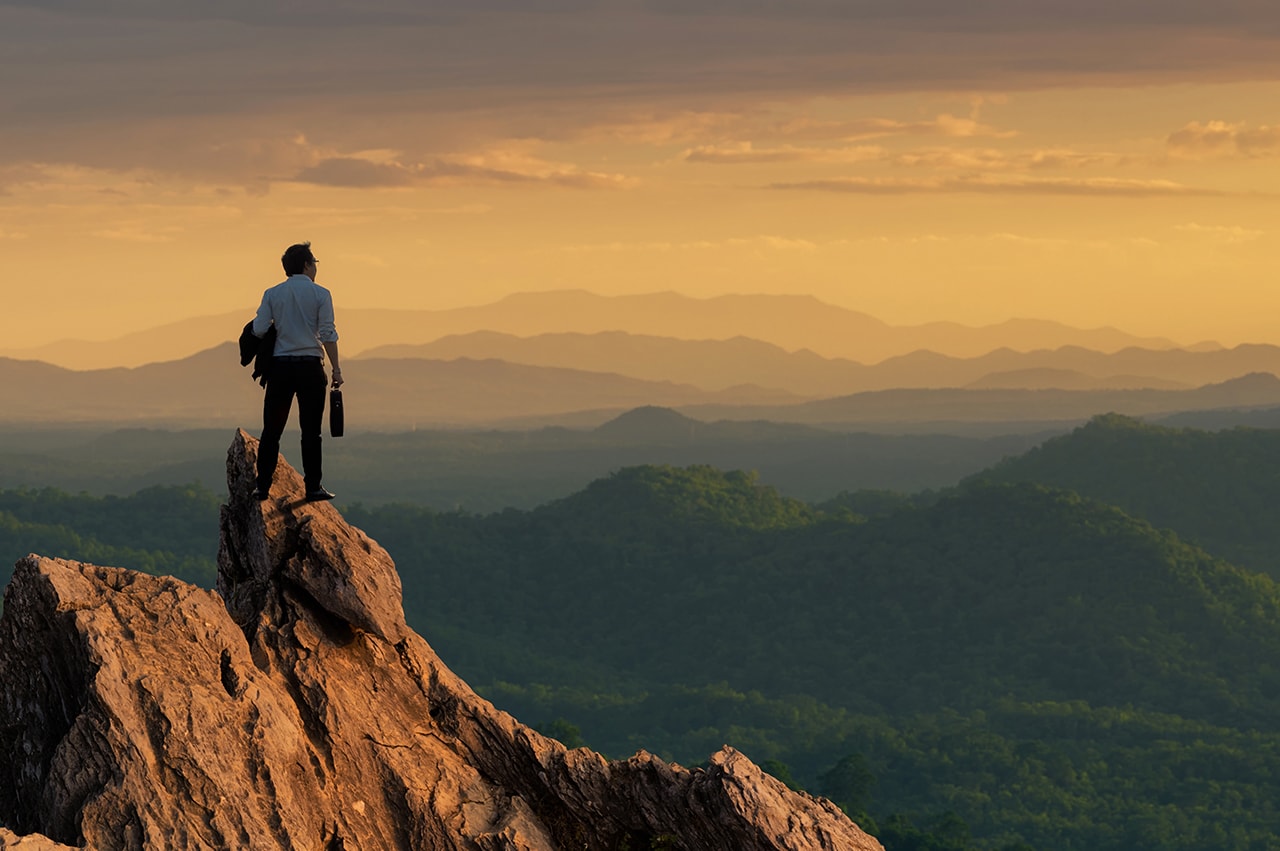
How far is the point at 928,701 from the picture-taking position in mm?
169125

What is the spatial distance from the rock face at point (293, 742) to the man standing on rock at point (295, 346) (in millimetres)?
896

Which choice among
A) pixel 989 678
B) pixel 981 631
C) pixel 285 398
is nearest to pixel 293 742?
pixel 285 398

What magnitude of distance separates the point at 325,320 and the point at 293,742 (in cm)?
617

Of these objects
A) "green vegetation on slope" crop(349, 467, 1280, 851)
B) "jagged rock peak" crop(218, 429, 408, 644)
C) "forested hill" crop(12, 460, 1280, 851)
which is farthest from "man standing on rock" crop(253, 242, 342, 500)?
"green vegetation on slope" crop(349, 467, 1280, 851)

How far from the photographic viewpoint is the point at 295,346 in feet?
71.5

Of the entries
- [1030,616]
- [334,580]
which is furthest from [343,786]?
[1030,616]

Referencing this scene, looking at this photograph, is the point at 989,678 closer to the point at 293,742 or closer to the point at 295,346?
the point at 295,346

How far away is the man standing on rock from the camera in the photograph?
2166 cm

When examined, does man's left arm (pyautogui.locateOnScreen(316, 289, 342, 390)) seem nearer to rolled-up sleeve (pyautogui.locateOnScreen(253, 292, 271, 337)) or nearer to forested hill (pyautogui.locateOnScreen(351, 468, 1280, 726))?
rolled-up sleeve (pyautogui.locateOnScreen(253, 292, 271, 337))

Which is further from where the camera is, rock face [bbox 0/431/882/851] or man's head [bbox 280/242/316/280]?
man's head [bbox 280/242/316/280]

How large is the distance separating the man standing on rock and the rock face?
0.90 m

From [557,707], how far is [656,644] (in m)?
37.3

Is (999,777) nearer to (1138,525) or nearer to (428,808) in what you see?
(1138,525)

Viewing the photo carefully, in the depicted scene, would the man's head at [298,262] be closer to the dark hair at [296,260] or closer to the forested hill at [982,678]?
the dark hair at [296,260]
